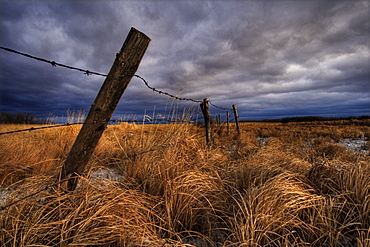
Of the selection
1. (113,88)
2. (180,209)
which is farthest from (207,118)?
(113,88)

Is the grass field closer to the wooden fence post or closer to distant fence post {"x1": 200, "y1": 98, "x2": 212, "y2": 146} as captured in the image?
the wooden fence post

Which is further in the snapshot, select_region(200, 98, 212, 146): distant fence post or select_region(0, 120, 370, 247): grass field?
select_region(200, 98, 212, 146): distant fence post

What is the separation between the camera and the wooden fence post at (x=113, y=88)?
1.67m

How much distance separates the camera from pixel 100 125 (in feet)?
5.61

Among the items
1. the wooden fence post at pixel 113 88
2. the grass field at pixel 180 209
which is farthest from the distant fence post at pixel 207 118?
the wooden fence post at pixel 113 88

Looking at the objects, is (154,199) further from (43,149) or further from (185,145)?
(43,149)

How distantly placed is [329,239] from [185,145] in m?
2.41

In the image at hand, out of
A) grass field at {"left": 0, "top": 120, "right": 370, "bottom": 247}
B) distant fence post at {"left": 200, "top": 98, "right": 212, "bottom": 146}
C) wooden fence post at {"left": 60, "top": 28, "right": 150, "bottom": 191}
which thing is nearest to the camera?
grass field at {"left": 0, "top": 120, "right": 370, "bottom": 247}

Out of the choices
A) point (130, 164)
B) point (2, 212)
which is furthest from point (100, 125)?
point (130, 164)

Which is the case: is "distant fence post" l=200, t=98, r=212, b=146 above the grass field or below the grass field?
above

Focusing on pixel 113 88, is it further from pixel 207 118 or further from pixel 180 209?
pixel 207 118

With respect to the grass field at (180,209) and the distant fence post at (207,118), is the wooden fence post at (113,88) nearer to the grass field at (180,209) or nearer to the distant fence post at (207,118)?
the grass field at (180,209)

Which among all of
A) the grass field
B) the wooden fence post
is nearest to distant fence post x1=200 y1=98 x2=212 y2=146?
the grass field

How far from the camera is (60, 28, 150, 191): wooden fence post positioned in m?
1.67
